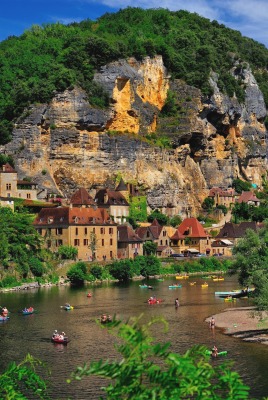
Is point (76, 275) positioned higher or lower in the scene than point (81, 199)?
lower

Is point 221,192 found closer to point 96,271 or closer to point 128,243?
point 128,243

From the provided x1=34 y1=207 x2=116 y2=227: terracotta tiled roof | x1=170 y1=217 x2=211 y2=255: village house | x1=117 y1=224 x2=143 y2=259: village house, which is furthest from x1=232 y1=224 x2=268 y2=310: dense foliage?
x1=170 y1=217 x2=211 y2=255: village house

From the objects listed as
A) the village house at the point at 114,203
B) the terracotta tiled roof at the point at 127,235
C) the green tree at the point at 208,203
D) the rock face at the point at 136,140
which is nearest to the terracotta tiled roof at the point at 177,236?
the village house at the point at 114,203

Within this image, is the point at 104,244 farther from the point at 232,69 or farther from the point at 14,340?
the point at 232,69

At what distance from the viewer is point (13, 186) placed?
109m

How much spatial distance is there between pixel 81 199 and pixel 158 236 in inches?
551

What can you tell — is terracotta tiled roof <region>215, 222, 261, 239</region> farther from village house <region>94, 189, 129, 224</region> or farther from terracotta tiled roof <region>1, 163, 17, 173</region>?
terracotta tiled roof <region>1, 163, 17, 173</region>

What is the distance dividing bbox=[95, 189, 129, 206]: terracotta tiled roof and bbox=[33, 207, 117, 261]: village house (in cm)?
1267

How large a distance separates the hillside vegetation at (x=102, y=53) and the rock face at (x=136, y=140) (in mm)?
2286

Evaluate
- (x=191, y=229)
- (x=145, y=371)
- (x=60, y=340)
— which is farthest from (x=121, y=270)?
(x=145, y=371)

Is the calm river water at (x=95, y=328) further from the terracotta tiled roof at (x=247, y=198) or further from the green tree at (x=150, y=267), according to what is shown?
the terracotta tiled roof at (x=247, y=198)

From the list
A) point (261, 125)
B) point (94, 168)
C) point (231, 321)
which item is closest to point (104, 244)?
point (94, 168)

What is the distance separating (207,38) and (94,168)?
61.0 m

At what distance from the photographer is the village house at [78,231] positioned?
97812 mm
